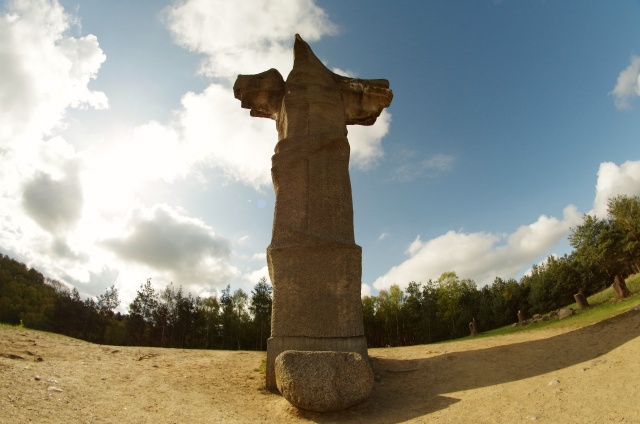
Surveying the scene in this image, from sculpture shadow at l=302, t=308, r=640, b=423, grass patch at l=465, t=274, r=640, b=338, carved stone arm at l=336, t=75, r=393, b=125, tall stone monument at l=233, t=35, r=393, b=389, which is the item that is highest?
carved stone arm at l=336, t=75, r=393, b=125

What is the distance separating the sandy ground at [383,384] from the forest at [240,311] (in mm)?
34763

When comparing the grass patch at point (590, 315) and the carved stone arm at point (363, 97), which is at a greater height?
the carved stone arm at point (363, 97)

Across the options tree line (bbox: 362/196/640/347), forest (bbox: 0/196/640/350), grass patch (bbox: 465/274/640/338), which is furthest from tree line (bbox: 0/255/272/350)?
grass patch (bbox: 465/274/640/338)

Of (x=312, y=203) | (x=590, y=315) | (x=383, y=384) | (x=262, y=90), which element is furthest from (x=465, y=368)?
(x=262, y=90)

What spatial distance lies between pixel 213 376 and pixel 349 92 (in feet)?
24.0

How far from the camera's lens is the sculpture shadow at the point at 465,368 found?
5.62m

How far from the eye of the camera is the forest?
43188mm

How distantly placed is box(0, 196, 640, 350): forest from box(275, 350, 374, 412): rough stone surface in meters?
37.0

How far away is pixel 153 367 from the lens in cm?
736

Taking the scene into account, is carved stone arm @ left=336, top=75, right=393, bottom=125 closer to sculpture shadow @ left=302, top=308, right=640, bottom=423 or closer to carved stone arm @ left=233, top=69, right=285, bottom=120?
carved stone arm @ left=233, top=69, right=285, bottom=120

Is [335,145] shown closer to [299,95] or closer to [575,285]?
[299,95]

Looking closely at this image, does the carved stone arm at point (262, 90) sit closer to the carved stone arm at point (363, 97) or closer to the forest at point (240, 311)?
the carved stone arm at point (363, 97)

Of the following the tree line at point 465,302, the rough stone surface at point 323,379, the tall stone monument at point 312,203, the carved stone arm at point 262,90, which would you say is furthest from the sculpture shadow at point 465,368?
the tree line at point 465,302

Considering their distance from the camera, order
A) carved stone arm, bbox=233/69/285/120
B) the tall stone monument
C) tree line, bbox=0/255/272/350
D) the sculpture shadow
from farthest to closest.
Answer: tree line, bbox=0/255/272/350, carved stone arm, bbox=233/69/285/120, the tall stone monument, the sculpture shadow
